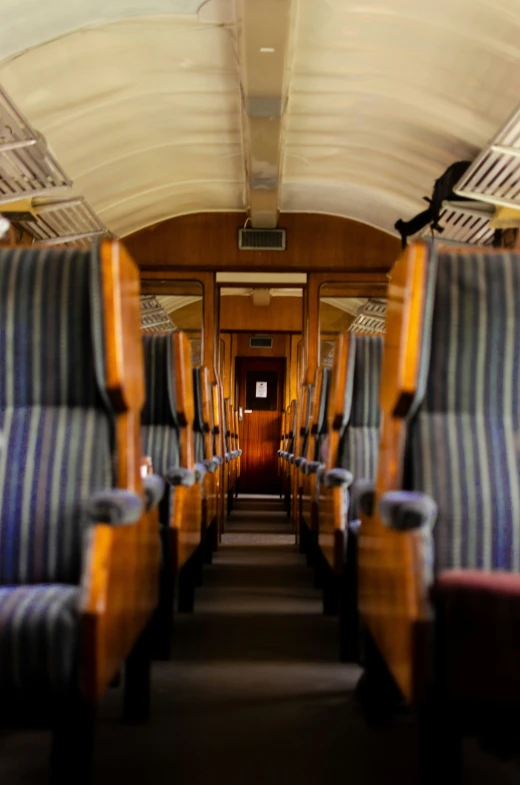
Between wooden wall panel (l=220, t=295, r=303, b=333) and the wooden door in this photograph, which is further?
the wooden door

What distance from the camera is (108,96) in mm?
5398

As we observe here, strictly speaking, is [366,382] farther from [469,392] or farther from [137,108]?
[137,108]

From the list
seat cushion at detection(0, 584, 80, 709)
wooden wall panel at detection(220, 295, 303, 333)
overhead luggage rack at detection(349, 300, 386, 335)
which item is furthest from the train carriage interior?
wooden wall panel at detection(220, 295, 303, 333)

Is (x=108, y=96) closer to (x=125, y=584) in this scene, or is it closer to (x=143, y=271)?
(x=143, y=271)

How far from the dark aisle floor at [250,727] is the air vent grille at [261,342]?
1153cm

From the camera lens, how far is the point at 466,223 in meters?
6.62

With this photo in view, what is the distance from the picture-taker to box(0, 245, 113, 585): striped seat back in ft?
5.70

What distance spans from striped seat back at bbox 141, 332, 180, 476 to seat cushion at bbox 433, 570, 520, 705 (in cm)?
194

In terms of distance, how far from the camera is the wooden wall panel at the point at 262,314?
1260 cm

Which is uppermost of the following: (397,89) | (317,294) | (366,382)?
(397,89)

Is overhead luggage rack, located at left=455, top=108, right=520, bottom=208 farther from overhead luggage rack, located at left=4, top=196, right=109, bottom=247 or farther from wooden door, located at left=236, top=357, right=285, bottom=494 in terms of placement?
wooden door, located at left=236, top=357, right=285, bottom=494

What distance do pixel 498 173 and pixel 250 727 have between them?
396 cm

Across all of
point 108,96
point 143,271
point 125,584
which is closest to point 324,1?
point 108,96

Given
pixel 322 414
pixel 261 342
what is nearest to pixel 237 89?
pixel 322 414
